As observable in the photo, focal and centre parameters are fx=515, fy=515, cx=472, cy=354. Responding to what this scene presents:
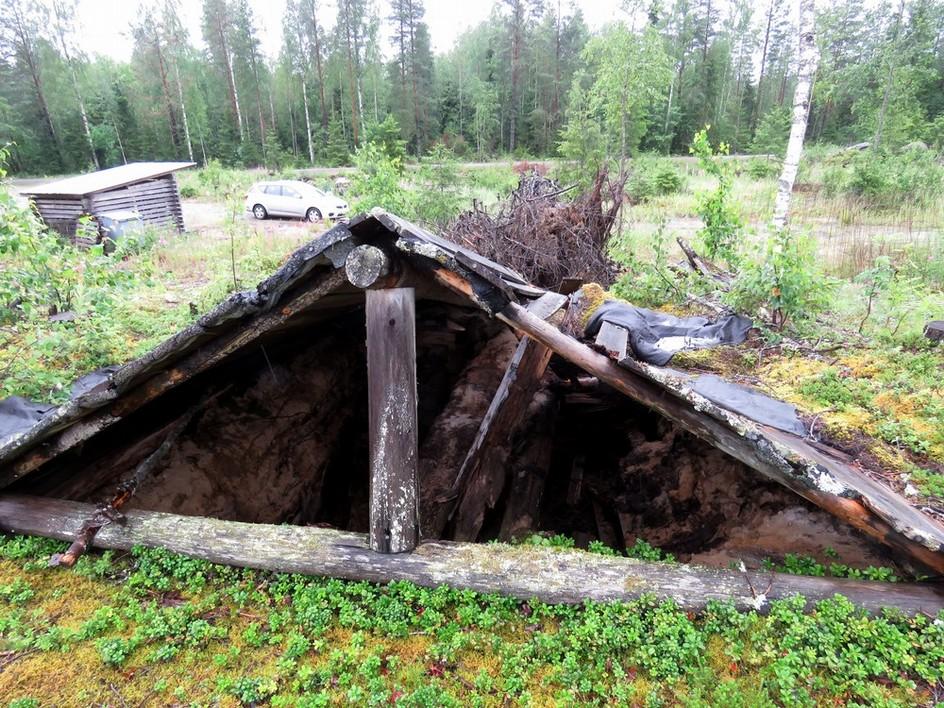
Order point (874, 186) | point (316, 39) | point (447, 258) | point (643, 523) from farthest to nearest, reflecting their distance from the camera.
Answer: point (316, 39) → point (874, 186) → point (643, 523) → point (447, 258)

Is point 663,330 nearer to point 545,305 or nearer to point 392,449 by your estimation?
point 545,305

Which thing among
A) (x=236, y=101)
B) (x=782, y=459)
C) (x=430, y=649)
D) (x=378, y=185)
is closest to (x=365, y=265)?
(x=430, y=649)

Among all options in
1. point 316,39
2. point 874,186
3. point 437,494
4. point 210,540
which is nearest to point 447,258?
point 210,540

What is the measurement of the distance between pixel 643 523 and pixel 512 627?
224 cm

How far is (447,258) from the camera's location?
2744 mm

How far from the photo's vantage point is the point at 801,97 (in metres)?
9.17

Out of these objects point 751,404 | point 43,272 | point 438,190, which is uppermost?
point 438,190

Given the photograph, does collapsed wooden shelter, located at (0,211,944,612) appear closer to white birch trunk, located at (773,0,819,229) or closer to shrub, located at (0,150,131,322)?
shrub, located at (0,150,131,322)

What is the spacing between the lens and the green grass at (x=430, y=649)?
2527 mm

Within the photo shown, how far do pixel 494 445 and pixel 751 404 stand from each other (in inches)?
88.8

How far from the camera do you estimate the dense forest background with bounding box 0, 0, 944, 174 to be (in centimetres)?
3453

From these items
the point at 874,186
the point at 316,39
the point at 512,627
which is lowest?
the point at 512,627

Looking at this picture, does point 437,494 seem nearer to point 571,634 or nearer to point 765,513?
point 571,634

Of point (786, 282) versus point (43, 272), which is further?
point (786, 282)
